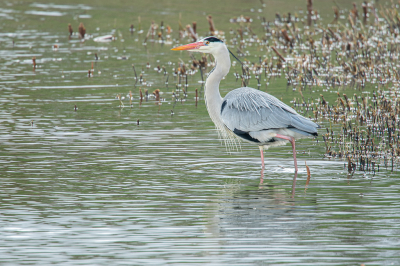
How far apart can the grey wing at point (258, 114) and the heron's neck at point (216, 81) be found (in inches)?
9.3

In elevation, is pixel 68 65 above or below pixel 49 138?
above

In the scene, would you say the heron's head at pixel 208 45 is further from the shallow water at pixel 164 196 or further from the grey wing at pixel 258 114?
the shallow water at pixel 164 196

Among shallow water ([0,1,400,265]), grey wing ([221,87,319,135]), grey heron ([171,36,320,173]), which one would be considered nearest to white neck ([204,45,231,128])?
grey heron ([171,36,320,173])

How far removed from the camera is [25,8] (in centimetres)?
2920

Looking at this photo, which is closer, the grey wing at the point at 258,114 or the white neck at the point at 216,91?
the grey wing at the point at 258,114

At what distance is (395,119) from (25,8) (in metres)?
22.0

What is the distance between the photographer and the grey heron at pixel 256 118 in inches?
340

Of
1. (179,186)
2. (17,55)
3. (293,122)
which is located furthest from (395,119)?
(17,55)

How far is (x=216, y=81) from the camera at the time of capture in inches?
381

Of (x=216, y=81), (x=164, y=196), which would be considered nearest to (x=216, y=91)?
(x=216, y=81)

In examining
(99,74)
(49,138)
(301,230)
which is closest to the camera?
(301,230)

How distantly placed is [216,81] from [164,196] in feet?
8.94

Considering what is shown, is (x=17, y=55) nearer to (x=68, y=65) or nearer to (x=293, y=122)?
(x=68, y=65)

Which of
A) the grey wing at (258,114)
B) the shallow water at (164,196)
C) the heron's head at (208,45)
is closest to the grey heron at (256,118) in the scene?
the grey wing at (258,114)
